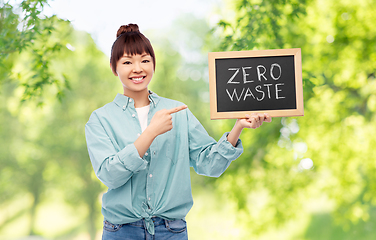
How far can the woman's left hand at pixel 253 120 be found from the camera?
1.31 m

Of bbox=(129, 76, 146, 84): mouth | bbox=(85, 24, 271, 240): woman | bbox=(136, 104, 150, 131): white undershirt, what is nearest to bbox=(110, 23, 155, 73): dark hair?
bbox=(85, 24, 271, 240): woman

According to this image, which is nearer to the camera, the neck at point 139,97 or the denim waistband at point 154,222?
the denim waistband at point 154,222

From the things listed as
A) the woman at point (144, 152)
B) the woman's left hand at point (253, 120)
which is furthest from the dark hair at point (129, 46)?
the woman's left hand at point (253, 120)

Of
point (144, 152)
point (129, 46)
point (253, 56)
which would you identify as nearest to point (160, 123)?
point (144, 152)

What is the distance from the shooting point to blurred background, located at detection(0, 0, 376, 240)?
10.1 ft

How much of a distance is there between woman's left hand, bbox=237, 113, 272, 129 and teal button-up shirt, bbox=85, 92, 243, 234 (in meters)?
0.08

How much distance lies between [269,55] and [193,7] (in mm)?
7234

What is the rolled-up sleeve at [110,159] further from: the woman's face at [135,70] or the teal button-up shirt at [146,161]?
the woman's face at [135,70]

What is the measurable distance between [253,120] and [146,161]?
0.46m

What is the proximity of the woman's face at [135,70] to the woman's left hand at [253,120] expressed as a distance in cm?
43

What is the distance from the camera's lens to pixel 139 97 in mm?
1455

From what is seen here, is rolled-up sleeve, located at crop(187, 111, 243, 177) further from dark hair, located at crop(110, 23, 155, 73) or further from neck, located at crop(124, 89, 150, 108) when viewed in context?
dark hair, located at crop(110, 23, 155, 73)

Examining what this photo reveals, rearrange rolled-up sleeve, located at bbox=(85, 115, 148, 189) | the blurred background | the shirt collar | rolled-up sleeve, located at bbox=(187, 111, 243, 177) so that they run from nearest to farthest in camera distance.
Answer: rolled-up sleeve, located at bbox=(85, 115, 148, 189)
rolled-up sleeve, located at bbox=(187, 111, 243, 177)
the shirt collar
the blurred background

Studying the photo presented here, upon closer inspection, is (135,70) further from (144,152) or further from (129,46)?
(144,152)
